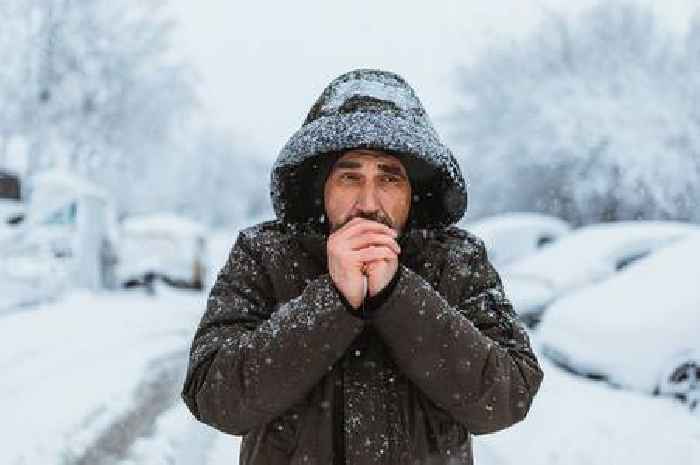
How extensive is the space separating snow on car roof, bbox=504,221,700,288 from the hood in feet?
22.6

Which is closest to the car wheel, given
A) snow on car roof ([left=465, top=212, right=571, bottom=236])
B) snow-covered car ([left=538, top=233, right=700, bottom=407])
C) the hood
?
snow-covered car ([left=538, top=233, right=700, bottom=407])

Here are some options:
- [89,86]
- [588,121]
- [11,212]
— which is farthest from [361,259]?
[89,86]

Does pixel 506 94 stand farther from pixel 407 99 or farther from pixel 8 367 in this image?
pixel 407 99

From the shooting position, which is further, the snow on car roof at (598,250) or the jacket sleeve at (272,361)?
the snow on car roof at (598,250)

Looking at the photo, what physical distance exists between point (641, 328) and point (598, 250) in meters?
3.27

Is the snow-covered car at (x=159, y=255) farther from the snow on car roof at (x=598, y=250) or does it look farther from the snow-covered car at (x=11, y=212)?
the snow on car roof at (x=598, y=250)

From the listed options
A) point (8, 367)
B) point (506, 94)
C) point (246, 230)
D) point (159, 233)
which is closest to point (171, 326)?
point (8, 367)

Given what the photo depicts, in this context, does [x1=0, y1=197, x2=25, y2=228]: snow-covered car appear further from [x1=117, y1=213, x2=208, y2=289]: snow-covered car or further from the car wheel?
the car wheel

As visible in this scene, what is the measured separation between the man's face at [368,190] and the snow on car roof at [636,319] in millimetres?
4167

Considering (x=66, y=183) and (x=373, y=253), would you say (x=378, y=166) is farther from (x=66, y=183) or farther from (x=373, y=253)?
(x=66, y=183)

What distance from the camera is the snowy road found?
166 inches

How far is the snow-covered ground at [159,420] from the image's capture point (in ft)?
13.9

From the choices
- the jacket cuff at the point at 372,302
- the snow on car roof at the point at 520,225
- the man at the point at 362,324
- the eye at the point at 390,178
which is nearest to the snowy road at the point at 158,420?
the man at the point at 362,324

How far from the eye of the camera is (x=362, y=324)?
1.27 metres
